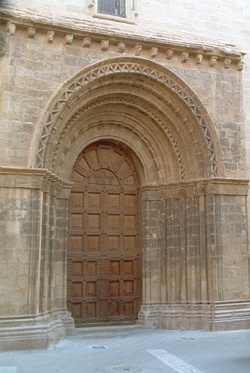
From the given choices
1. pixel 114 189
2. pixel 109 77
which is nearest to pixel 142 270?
pixel 114 189

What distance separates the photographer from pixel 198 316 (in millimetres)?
9273

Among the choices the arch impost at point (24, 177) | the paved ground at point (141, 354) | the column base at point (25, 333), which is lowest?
the paved ground at point (141, 354)

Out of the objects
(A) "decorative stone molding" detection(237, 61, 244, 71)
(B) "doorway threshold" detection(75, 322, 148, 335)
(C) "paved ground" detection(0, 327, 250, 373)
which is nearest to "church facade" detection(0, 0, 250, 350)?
(A) "decorative stone molding" detection(237, 61, 244, 71)

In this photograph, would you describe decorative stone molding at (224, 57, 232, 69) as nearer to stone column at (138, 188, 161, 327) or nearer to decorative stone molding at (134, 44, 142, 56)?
decorative stone molding at (134, 44, 142, 56)

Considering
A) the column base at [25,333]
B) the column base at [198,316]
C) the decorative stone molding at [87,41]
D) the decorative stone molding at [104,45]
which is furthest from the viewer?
the column base at [198,316]

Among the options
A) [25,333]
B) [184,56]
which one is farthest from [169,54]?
A: [25,333]

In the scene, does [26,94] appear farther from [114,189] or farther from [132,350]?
[132,350]

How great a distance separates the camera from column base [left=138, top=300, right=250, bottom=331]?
9086 mm

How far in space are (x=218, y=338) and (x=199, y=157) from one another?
360 centimetres

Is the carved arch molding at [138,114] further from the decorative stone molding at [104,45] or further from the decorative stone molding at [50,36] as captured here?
the decorative stone molding at [50,36]

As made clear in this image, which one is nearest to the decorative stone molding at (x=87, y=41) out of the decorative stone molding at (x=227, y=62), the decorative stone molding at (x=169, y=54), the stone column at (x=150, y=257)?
the decorative stone molding at (x=169, y=54)

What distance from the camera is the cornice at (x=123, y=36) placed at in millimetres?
8266

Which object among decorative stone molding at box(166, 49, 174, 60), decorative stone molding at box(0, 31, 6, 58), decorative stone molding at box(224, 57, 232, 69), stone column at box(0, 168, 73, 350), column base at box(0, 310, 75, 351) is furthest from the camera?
decorative stone molding at box(224, 57, 232, 69)

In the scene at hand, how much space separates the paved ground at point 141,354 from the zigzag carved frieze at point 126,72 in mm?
3166
